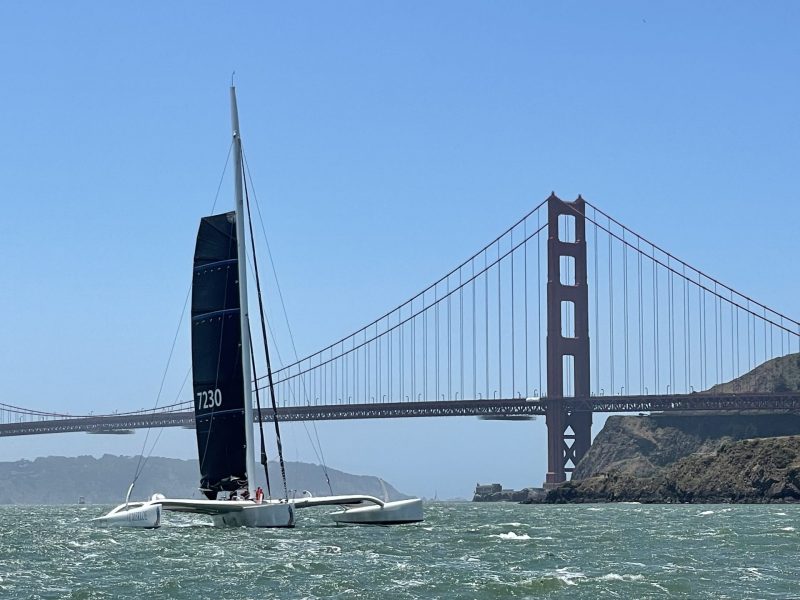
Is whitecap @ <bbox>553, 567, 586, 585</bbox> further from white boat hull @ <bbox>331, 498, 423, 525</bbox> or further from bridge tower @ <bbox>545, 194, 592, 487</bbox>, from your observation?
bridge tower @ <bbox>545, 194, 592, 487</bbox>

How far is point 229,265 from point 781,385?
3819 inches

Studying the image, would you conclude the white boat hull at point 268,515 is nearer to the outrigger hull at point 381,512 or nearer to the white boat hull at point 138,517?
the white boat hull at point 138,517

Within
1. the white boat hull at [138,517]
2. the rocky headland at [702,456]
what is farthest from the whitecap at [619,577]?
the rocky headland at [702,456]

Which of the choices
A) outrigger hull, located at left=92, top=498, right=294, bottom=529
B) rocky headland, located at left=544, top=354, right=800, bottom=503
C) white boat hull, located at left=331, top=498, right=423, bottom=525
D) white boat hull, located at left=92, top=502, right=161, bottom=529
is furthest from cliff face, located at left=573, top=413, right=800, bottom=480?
outrigger hull, located at left=92, top=498, right=294, bottom=529

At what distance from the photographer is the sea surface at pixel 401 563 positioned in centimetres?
2495

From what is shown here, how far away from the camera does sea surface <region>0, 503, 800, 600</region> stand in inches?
982

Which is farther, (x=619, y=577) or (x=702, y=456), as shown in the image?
(x=702, y=456)

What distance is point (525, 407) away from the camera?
4067 inches

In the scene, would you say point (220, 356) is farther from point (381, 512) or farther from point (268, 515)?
point (381, 512)

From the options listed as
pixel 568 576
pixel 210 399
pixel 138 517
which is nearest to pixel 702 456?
pixel 138 517

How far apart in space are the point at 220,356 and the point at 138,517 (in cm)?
492

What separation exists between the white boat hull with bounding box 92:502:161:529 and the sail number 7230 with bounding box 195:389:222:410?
9.12 ft

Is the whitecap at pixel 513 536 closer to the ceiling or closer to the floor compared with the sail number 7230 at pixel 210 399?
closer to the floor

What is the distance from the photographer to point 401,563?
2942cm
